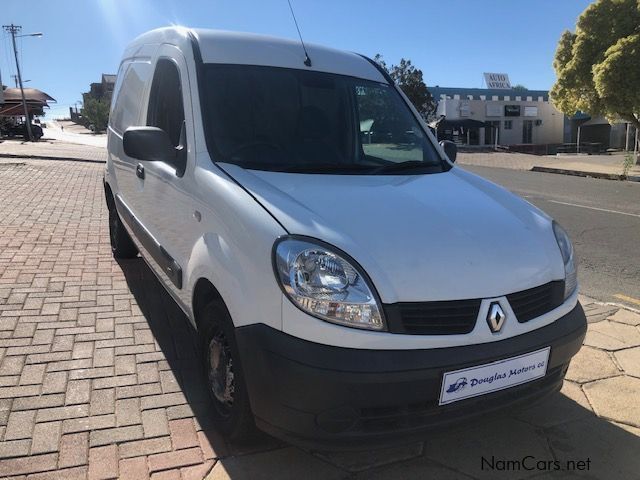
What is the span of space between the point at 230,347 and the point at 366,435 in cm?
69

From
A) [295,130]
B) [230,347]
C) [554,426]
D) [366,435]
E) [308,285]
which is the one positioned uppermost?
[295,130]

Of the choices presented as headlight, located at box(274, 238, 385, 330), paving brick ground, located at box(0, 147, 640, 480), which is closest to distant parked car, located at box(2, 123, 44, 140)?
paving brick ground, located at box(0, 147, 640, 480)

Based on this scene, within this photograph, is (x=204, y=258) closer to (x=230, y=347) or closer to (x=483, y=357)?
(x=230, y=347)

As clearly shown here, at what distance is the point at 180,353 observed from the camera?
12.0ft

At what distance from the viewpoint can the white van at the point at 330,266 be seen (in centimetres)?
213

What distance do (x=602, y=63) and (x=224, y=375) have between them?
22.1 metres

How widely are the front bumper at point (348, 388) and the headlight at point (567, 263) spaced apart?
52 centimetres

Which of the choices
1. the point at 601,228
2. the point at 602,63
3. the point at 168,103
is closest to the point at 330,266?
the point at 168,103

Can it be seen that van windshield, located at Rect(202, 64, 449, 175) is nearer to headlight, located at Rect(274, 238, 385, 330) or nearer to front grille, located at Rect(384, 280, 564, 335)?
headlight, located at Rect(274, 238, 385, 330)

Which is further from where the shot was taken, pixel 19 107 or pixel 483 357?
pixel 19 107

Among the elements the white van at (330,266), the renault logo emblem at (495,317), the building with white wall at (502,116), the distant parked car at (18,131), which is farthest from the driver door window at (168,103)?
the distant parked car at (18,131)

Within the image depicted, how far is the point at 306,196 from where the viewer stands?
256 cm

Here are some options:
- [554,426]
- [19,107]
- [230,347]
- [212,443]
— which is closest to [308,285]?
[230,347]
